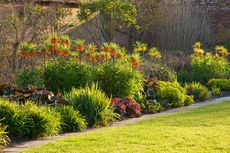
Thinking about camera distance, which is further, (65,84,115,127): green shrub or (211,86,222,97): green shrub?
(211,86,222,97): green shrub

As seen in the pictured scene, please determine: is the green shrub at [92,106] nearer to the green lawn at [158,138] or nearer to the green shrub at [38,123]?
the green lawn at [158,138]

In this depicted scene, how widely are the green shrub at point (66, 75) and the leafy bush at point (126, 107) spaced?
1.10m

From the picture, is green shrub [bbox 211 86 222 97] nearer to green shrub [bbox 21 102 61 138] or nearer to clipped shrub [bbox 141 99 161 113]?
clipped shrub [bbox 141 99 161 113]

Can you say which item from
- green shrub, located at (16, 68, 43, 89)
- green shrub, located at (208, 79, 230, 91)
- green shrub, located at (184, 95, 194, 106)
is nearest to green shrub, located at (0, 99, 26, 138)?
green shrub, located at (16, 68, 43, 89)

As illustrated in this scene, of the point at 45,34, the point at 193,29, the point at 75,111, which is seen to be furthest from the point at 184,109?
the point at 193,29

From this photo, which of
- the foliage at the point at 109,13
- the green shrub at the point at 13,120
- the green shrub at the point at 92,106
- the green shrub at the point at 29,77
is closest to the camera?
the green shrub at the point at 13,120

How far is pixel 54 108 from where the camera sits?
1073 centimetres

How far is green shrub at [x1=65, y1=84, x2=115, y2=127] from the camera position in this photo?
11117 mm

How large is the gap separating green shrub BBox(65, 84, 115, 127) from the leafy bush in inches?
24.2

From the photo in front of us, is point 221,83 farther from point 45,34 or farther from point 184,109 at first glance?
point 45,34

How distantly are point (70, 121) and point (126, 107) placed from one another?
90.4 inches

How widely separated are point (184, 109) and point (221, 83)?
443 cm

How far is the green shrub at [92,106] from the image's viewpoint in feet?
36.5

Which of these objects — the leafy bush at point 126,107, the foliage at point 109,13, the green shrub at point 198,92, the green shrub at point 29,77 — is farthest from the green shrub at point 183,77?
the green shrub at point 29,77
